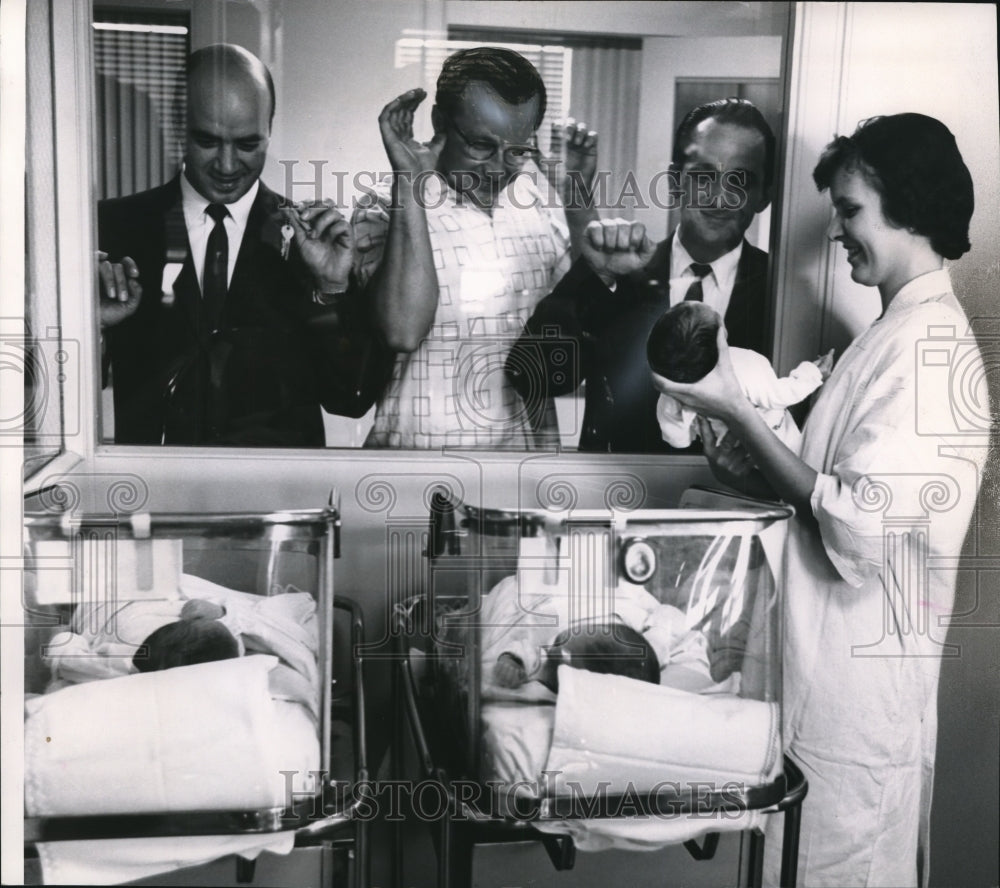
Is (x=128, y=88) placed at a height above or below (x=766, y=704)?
above

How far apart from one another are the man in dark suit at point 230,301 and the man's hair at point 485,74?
10.0 inches

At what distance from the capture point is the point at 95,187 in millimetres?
1435

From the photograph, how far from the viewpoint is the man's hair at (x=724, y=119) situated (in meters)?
1.51

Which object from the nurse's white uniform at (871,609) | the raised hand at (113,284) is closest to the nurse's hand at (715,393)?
the nurse's white uniform at (871,609)

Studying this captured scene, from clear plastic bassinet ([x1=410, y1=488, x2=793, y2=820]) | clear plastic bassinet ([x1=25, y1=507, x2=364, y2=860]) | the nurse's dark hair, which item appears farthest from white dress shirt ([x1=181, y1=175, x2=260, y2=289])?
the nurse's dark hair

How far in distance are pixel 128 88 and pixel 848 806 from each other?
1.57 metres

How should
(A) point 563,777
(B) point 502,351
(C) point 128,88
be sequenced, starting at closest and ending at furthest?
1. (A) point 563,777
2. (C) point 128,88
3. (B) point 502,351

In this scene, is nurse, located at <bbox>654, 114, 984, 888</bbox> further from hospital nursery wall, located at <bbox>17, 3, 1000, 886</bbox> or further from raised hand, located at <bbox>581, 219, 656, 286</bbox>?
raised hand, located at <bbox>581, 219, 656, 286</bbox>

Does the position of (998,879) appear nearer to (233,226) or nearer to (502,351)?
(502,351)

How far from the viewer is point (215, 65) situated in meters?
1.42

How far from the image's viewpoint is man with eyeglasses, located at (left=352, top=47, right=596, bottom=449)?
4.82ft

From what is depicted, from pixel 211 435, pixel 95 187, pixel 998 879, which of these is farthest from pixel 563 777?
pixel 95 187

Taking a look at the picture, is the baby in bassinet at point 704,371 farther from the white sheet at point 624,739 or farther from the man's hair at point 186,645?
the man's hair at point 186,645

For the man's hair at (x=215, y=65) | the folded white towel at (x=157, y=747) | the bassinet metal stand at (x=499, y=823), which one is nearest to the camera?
the folded white towel at (x=157, y=747)
